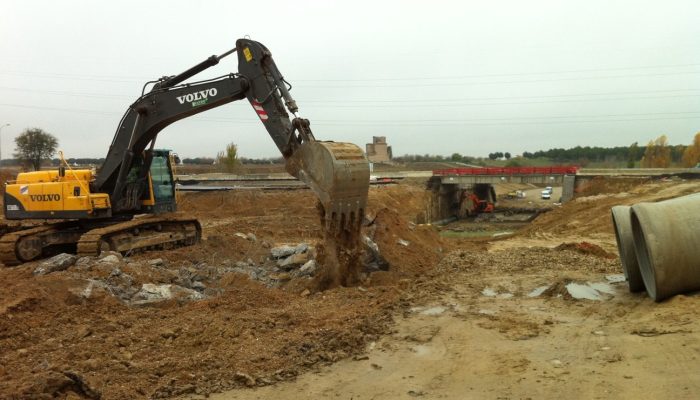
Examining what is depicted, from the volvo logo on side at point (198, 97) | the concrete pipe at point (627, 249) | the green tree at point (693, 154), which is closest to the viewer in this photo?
the concrete pipe at point (627, 249)

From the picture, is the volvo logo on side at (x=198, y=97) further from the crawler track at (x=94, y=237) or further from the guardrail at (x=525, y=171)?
the guardrail at (x=525, y=171)

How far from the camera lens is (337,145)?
9953 millimetres

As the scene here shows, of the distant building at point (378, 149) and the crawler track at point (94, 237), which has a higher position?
the distant building at point (378, 149)

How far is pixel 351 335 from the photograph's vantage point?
7133 mm

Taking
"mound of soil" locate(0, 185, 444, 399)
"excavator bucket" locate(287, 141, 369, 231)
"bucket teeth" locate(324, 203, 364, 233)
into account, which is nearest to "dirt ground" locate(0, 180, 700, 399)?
"mound of soil" locate(0, 185, 444, 399)

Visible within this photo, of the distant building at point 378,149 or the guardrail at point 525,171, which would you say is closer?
the guardrail at point 525,171

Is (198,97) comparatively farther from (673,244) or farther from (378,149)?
(378,149)

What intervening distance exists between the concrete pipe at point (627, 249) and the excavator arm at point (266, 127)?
13.7ft

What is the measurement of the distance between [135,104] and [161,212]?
2994 mm

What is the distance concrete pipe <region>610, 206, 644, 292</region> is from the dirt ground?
0.83 feet

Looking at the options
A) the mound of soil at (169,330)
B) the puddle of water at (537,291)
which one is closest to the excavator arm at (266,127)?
the mound of soil at (169,330)

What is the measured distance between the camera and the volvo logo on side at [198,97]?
1213cm

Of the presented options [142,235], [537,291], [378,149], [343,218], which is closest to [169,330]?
[343,218]

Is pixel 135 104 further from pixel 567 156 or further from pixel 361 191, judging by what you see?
pixel 567 156
